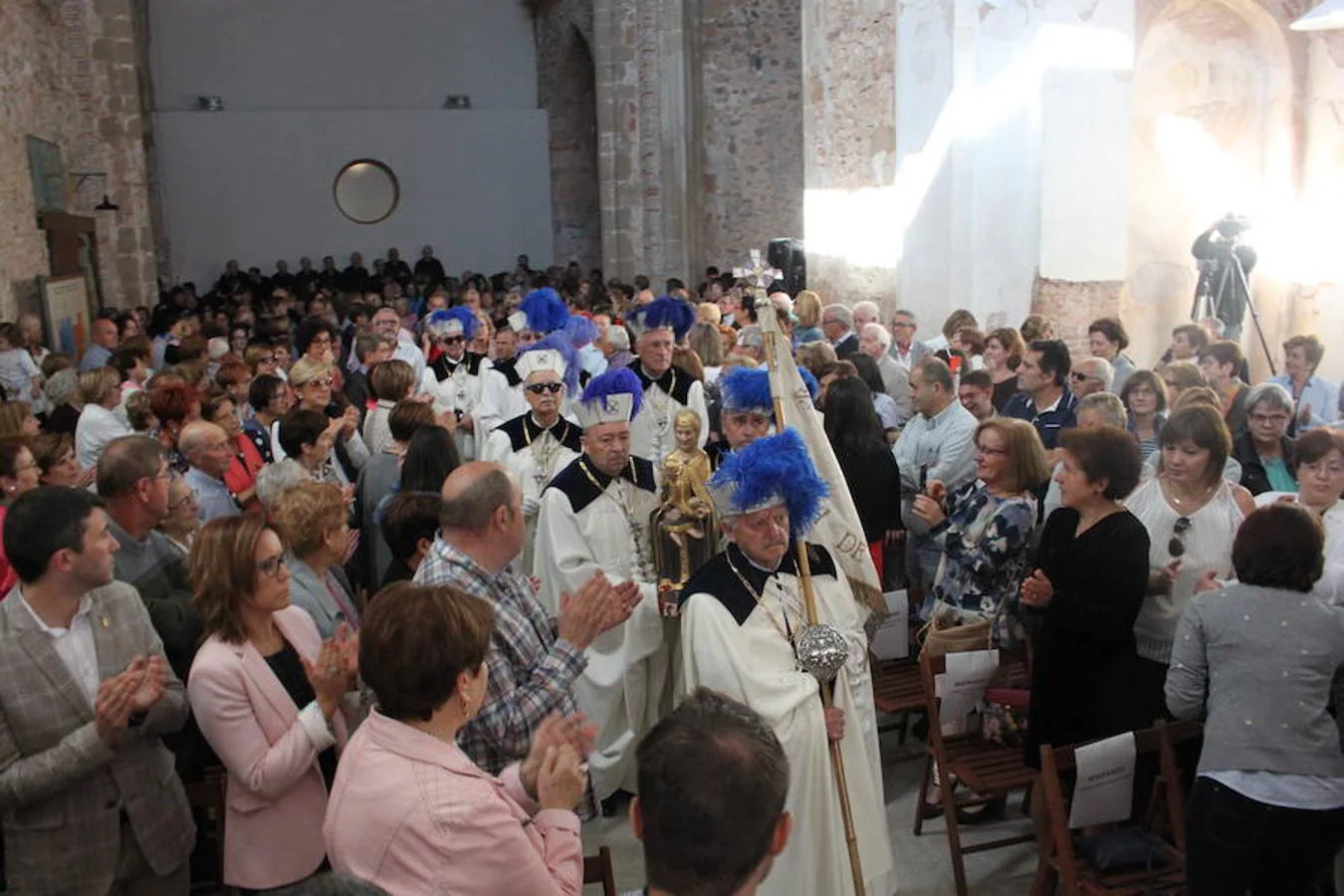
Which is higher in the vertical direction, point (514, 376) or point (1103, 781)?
point (514, 376)

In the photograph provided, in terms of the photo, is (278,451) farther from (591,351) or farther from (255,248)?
(255,248)

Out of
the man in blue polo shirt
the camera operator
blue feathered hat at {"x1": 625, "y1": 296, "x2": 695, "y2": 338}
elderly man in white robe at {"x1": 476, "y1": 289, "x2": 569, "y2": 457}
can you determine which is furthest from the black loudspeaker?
the man in blue polo shirt

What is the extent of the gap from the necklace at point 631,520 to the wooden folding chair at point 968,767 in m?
1.31

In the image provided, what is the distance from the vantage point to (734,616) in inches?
159

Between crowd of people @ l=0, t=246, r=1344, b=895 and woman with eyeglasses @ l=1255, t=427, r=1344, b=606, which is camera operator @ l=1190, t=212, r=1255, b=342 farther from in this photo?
woman with eyeglasses @ l=1255, t=427, r=1344, b=606

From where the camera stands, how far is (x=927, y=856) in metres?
5.33

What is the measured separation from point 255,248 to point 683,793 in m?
24.5

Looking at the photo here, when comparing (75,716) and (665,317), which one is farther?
(665,317)

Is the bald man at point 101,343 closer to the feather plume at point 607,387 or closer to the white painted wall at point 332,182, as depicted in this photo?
the feather plume at point 607,387

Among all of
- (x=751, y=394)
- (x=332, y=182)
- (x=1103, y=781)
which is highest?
(x=332, y=182)

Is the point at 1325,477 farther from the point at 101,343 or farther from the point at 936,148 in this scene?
the point at 101,343

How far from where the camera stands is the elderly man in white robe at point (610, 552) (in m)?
5.39

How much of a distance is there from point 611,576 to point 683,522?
1.70ft

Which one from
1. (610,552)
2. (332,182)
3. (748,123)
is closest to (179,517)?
(610,552)
